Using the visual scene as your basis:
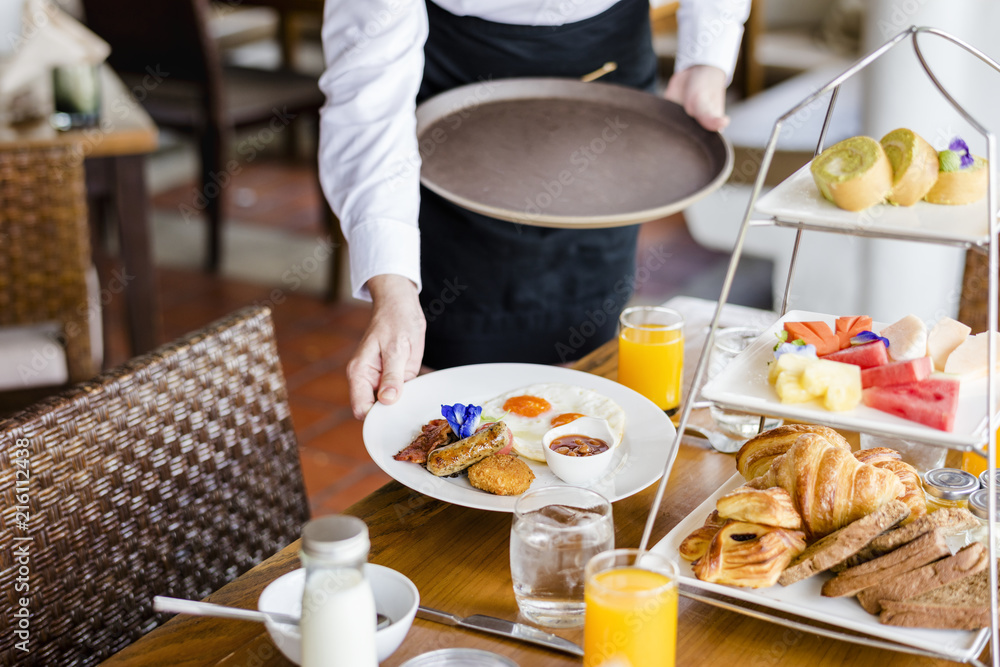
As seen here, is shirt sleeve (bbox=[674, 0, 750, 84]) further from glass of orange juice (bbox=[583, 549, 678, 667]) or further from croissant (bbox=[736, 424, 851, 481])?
glass of orange juice (bbox=[583, 549, 678, 667])

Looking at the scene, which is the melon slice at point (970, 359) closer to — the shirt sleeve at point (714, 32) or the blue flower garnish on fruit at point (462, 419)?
the blue flower garnish on fruit at point (462, 419)

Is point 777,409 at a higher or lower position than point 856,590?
higher

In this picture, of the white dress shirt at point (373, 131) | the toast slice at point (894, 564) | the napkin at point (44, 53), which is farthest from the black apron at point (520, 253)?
the napkin at point (44, 53)

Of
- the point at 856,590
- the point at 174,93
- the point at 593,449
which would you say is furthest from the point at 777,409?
the point at 174,93

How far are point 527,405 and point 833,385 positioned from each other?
18.3 inches

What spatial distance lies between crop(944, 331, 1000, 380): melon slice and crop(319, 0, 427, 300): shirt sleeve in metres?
0.70

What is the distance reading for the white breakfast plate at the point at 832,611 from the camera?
0.80 m

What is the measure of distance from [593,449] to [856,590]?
0.32m

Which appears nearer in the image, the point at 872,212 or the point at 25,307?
the point at 872,212

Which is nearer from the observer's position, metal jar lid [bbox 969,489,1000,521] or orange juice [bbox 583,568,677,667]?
orange juice [bbox 583,568,677,667]

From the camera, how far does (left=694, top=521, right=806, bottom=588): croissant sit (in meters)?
0.84

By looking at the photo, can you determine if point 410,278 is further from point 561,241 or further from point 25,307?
point 25,307

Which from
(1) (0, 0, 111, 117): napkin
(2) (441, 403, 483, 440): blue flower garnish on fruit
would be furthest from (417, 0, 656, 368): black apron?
(1) (0, 0, 111, 117): napkin

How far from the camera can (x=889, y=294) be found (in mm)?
2762
